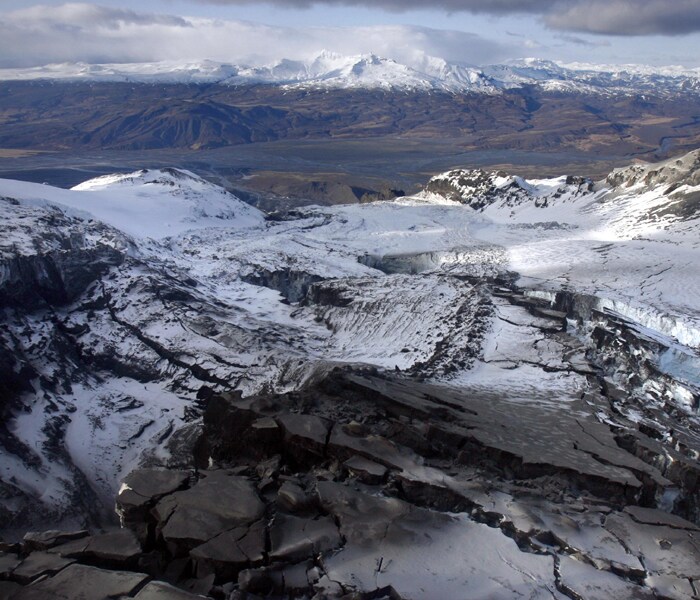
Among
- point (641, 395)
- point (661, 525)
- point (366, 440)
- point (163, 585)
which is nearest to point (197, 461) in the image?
point (366, 440)

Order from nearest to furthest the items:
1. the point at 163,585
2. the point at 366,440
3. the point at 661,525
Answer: the point at 163,585, the point at 661,525, the point at 366,440

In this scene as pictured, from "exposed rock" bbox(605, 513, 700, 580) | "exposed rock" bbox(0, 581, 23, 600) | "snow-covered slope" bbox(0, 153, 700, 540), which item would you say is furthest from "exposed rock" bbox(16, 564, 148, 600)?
"snow-covered slope" bbox(0, 153, 700, 540)

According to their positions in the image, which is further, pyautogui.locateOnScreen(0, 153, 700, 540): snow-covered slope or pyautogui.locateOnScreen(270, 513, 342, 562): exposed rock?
pyautogui.locateOnScreen(0, 153, 700, 540): snow-covered slope

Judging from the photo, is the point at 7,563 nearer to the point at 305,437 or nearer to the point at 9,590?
the point at 9,590

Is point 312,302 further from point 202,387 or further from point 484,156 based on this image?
point 484,156

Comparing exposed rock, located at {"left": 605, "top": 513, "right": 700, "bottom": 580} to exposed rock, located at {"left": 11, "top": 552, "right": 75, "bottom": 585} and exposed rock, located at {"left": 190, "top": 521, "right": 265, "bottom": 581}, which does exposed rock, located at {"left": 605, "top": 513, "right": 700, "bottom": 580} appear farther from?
exposed rock, located at {"left": 11, "top": 552, "right": 75, "bottom": 585}

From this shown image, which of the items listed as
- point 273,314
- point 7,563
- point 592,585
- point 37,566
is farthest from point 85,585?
point 273,314

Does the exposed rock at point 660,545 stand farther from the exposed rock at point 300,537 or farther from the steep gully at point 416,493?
the exposed rock at point 300,537

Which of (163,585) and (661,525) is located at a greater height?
(163,585)
